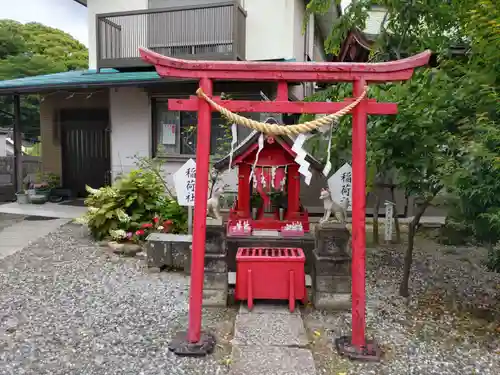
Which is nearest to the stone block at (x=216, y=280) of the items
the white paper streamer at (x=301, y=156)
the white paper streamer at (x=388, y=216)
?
the white paper streamer at (x=301, y=156)

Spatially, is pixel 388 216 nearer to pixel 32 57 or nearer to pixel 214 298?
pixel 214 298

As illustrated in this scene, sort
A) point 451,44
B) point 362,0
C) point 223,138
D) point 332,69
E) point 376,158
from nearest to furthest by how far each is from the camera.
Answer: point 332,69, point 376,158, point 451,44, point 362,0, point 223,138

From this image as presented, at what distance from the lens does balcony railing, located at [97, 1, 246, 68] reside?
10.1 meters

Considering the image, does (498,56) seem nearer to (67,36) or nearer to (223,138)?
(223,138)

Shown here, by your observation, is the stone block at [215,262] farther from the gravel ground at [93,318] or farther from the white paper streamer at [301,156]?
the white paper streamer at [301,156]

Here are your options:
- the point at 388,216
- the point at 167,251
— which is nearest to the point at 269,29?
the point at 388,216

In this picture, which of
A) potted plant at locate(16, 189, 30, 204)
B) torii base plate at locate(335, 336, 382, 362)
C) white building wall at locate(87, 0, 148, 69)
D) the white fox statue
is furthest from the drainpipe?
torii base plate at locate(335, 336, 382, 362)

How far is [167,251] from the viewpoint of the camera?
6.68 m

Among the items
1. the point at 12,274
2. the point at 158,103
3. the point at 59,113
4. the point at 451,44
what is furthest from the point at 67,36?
the point at 451,44

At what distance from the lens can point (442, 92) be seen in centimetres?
459

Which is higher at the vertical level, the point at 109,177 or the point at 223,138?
the point at 223,138

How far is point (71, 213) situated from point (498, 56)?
404 inches

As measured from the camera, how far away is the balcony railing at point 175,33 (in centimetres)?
1015

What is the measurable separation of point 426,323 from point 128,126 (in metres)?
9.39
